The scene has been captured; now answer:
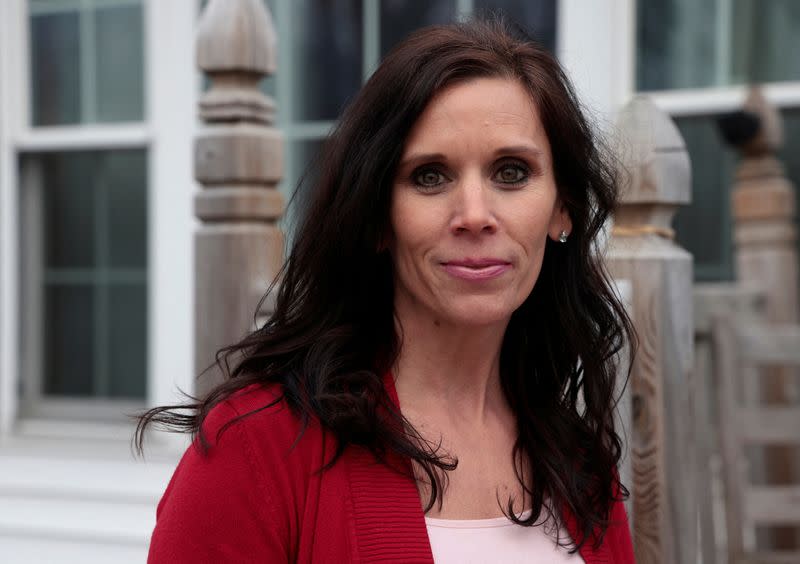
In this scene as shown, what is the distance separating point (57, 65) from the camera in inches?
186

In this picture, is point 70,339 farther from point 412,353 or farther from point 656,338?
point 412,353

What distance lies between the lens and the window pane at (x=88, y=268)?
15.6ft

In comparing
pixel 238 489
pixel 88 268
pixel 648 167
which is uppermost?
pixel 648 167

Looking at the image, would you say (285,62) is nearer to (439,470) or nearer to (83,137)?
(83,137)

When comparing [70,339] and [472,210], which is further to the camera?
[70,339]

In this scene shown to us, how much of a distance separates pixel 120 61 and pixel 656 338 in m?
3.18

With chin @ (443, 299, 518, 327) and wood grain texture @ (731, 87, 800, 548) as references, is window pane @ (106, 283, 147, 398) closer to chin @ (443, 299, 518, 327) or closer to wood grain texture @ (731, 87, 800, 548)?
wood grain texture @ (731, 87, 800, 548)

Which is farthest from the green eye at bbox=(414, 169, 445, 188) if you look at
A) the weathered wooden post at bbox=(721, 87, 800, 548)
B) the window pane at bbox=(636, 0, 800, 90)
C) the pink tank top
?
the window pane at bbox=(636, 0, 800, 90)

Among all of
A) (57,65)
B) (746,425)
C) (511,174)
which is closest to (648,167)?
(511,174)

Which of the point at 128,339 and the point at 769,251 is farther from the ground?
the point at 769,251

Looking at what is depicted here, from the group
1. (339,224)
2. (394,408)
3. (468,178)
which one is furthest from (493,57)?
(394,408)

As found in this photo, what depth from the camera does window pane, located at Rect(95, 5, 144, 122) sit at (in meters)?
4.63

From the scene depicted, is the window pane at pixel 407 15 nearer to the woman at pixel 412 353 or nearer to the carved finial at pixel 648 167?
the carved finial at pixel 648 167

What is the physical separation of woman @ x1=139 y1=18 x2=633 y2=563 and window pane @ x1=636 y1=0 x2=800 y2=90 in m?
2.52
